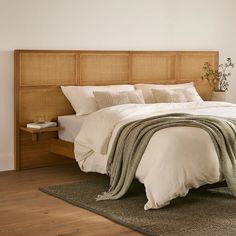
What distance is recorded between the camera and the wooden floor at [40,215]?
13.3ft

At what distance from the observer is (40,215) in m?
4.43

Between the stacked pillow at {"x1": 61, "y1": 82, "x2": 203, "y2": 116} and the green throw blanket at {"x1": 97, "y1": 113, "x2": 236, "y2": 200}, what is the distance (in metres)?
1.11

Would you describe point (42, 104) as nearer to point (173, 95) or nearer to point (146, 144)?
point (173, 95)

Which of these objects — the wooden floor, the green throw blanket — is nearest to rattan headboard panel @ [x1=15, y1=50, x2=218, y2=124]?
the wooden floor

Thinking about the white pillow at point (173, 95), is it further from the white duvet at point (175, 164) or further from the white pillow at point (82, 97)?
the white duvet at point (175, 164)

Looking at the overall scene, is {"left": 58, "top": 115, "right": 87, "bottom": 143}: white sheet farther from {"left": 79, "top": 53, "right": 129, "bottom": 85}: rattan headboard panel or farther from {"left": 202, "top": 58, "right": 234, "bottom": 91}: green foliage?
{"left": 202, "top": 58, "right": 234, "bottom": 91}: green foliage

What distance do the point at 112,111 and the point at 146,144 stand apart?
83 cm

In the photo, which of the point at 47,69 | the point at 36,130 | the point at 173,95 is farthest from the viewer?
the point at 173,95

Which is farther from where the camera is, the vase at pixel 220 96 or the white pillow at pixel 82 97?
the vase at pixel 220 96

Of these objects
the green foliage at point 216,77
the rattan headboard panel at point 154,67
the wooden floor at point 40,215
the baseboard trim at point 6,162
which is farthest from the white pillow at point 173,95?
the baseboard trim at point 6,162

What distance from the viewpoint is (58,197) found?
4.96 meters

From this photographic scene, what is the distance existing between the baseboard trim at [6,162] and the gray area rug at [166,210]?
3.35ft

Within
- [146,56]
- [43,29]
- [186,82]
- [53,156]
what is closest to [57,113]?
[53,156]

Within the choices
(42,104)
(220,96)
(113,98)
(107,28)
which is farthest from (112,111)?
(220,96)
